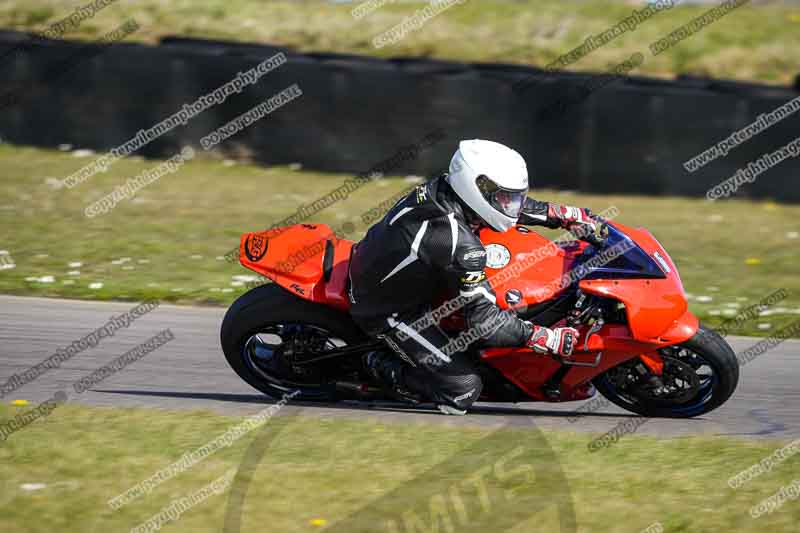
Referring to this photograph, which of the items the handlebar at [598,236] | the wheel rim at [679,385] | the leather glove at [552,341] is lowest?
the wheel rim at [679,385]

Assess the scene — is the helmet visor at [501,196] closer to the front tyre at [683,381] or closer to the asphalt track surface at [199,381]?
the front tyre at [683,381]

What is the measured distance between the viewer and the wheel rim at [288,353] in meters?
6.19

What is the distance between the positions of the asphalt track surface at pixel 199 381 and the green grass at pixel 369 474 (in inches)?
10.2

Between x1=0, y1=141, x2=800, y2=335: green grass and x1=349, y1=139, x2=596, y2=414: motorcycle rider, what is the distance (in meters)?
3.09

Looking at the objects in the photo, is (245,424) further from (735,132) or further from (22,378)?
(735,132)

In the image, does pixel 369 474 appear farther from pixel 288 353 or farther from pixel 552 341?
pixel 288 353

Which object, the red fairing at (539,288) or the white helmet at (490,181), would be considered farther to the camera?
the red fairing at (539,288)

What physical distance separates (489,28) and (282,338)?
34.2 ft

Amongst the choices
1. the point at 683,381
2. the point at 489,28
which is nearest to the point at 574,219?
the point at 683,381

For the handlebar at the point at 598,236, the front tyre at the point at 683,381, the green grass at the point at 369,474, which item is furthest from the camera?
the handlebar at the point at 598,236

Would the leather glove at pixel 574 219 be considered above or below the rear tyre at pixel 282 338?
above

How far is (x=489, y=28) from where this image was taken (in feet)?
51.4

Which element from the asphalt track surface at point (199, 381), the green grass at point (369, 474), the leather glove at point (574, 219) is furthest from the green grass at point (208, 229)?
the green grass at point (369, 474)

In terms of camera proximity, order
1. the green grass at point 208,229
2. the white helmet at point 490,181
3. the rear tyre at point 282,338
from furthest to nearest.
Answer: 1. the green grass at point 208,229
2. the rear tyre at point 282,338
3. the white helmet at point 490,181
